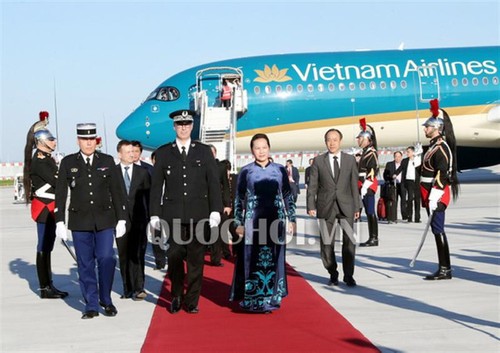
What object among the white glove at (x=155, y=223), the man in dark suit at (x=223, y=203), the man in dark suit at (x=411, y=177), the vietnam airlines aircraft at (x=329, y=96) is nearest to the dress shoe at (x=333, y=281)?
the man in dark suit at (x=223, y=203)

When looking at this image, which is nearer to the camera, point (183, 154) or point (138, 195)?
point (183, 154)

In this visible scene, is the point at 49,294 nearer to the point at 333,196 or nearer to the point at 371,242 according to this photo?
the point at 333,196

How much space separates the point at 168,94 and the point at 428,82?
8.26 meters

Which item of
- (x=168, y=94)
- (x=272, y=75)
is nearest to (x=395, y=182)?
(x=272, y=75)

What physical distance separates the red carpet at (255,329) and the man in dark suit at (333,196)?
0.77 meters

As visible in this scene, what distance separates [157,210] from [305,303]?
5.69 feet

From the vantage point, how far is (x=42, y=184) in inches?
371

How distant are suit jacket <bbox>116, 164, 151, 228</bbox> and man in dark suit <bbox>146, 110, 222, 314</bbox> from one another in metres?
1.46

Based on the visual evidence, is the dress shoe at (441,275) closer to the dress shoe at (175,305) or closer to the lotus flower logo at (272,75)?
the dress shoe at (175,305)

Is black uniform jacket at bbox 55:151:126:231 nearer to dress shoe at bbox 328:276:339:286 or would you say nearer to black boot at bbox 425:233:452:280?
dress shoe at bbox 328:276:339:286

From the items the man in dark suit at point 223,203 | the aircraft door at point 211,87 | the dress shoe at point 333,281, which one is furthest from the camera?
the aircraft door at point 211,87

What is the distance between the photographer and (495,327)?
7109mm

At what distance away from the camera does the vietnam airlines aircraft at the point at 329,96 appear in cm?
2614

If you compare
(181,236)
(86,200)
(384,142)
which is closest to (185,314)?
(181,236)
